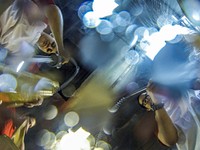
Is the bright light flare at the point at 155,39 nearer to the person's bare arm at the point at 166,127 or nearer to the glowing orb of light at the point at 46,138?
the glowing orb of light at the point at 46,138

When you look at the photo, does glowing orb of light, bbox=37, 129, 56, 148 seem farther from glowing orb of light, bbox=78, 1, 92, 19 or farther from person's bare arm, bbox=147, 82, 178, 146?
glowing orb of light, bbox=78, 1, 92, 19

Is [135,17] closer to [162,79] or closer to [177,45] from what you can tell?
[177,45]

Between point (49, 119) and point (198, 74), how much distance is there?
9.94 feet

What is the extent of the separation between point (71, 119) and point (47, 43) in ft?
8.64

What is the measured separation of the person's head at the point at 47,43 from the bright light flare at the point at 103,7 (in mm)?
3200

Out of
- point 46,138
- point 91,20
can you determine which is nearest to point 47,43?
point 46,138

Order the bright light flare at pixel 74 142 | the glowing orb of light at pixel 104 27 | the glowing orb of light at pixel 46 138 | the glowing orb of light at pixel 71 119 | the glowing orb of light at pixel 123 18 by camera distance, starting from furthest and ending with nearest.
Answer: the glowing orb of light at pixel 123 18 < the glowing orb of light at pixel 104 27 < the glowing orb of light at pixel 71 119 < the glowing orb of light at pixel 46 138 < the bright light flare at pixel 74 142

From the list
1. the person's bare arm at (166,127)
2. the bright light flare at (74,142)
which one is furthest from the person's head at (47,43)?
the bright light flare at (74,142)

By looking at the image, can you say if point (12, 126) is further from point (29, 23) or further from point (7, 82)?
point (29, 23)

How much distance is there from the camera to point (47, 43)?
3002mm

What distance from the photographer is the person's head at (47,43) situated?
295cm

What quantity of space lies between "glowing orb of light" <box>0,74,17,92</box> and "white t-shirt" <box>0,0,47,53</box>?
322 mm

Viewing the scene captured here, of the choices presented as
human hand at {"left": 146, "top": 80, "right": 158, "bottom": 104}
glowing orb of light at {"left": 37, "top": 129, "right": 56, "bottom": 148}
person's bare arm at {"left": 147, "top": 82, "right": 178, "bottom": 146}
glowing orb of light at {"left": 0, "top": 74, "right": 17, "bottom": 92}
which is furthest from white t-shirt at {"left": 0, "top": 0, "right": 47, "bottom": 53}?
glowing orb of light at {"left": 37, "top": 129, "right": 56, "bottom": 148}

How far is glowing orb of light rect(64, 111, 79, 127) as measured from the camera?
522 cm
